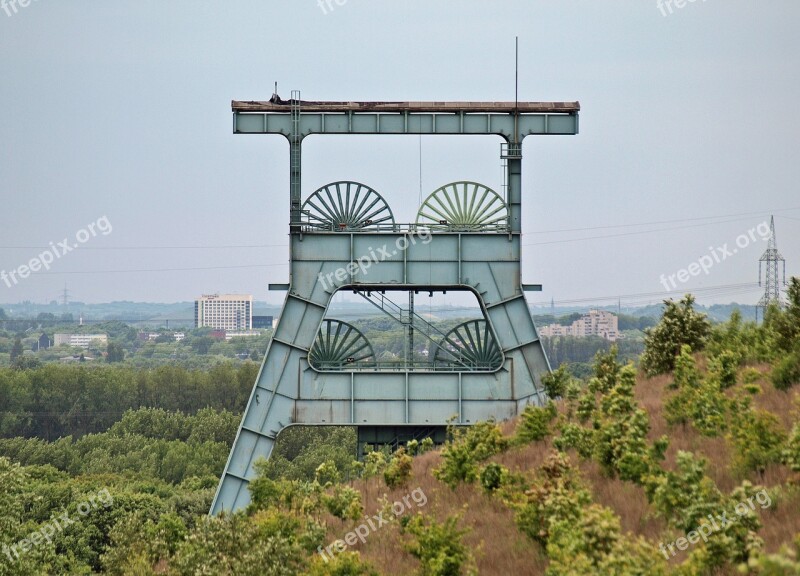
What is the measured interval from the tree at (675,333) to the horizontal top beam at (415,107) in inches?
204

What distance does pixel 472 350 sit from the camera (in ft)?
91.2

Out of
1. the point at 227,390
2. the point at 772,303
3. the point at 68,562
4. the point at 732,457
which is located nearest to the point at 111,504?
the point at 68,562

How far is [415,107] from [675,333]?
781 cm

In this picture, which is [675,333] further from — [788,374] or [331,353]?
[331,353]

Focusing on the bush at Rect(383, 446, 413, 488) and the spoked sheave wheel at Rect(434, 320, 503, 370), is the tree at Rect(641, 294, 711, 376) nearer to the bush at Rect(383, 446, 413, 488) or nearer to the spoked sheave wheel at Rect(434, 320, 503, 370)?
the spoked sheave wheel at Rect(434, 320, 503, 370)

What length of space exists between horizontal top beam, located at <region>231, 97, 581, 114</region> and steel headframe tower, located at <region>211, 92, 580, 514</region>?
3 cm

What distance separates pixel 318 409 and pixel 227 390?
304ft

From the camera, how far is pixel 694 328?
25.6m

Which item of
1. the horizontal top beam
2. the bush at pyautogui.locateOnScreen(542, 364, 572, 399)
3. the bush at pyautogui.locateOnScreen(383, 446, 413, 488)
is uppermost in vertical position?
the horizontal top beam

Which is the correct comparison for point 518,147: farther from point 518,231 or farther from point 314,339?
point 314,339

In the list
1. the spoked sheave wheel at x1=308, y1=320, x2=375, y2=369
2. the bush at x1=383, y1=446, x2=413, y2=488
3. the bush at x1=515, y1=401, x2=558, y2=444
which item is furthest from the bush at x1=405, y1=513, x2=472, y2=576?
the spoked sheave wheel at x1=308, y1=320, x2=375, y2=369

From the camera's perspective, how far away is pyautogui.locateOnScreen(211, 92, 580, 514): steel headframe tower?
1045 inches

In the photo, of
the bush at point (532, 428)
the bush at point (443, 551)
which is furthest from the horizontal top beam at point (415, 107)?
the bush at point (443, 551)

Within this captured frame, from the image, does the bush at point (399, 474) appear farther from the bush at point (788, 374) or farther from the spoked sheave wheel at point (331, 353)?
the bush at point (788, 374)
